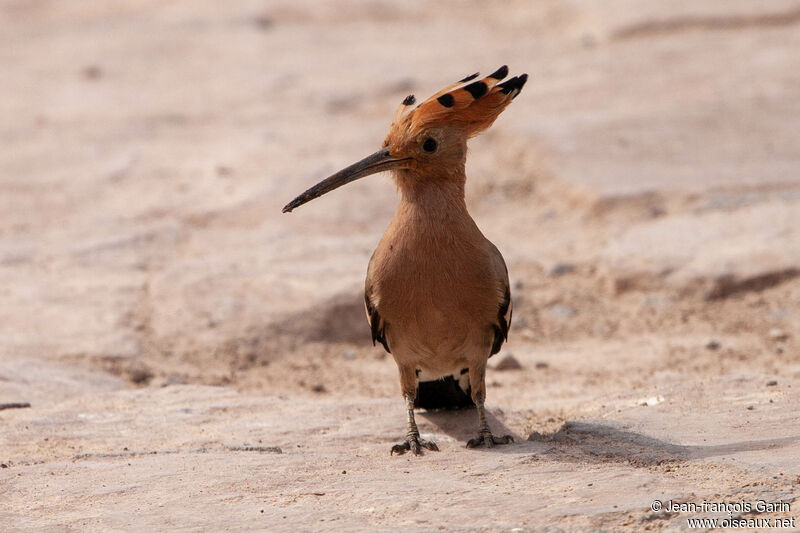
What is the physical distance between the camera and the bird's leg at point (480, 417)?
179 inches

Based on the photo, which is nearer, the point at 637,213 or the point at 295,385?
the point at 295,385

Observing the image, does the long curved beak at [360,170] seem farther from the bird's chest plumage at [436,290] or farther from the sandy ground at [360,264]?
the sandy ground at [360,264]

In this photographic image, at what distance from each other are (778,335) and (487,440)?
237cm

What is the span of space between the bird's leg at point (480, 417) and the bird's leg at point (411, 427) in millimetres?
189

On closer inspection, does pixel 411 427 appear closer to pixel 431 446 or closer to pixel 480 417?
pixel 431 446

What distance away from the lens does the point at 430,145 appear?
4.73 m

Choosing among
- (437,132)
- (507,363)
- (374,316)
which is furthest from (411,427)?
(507,363)

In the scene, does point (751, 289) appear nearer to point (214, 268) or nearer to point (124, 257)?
point (214, 268)

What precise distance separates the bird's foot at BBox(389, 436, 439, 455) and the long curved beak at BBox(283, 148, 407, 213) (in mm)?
1131

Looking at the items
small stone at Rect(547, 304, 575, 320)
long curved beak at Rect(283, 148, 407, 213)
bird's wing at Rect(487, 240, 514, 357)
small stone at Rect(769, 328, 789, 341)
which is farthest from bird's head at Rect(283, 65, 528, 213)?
small stone at Rect(769, 328, 789, 341)

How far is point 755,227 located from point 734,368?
144 centimetres

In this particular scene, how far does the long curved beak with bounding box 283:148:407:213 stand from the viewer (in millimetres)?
4723

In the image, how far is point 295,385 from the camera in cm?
581

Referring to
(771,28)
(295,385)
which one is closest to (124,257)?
(295,385)
